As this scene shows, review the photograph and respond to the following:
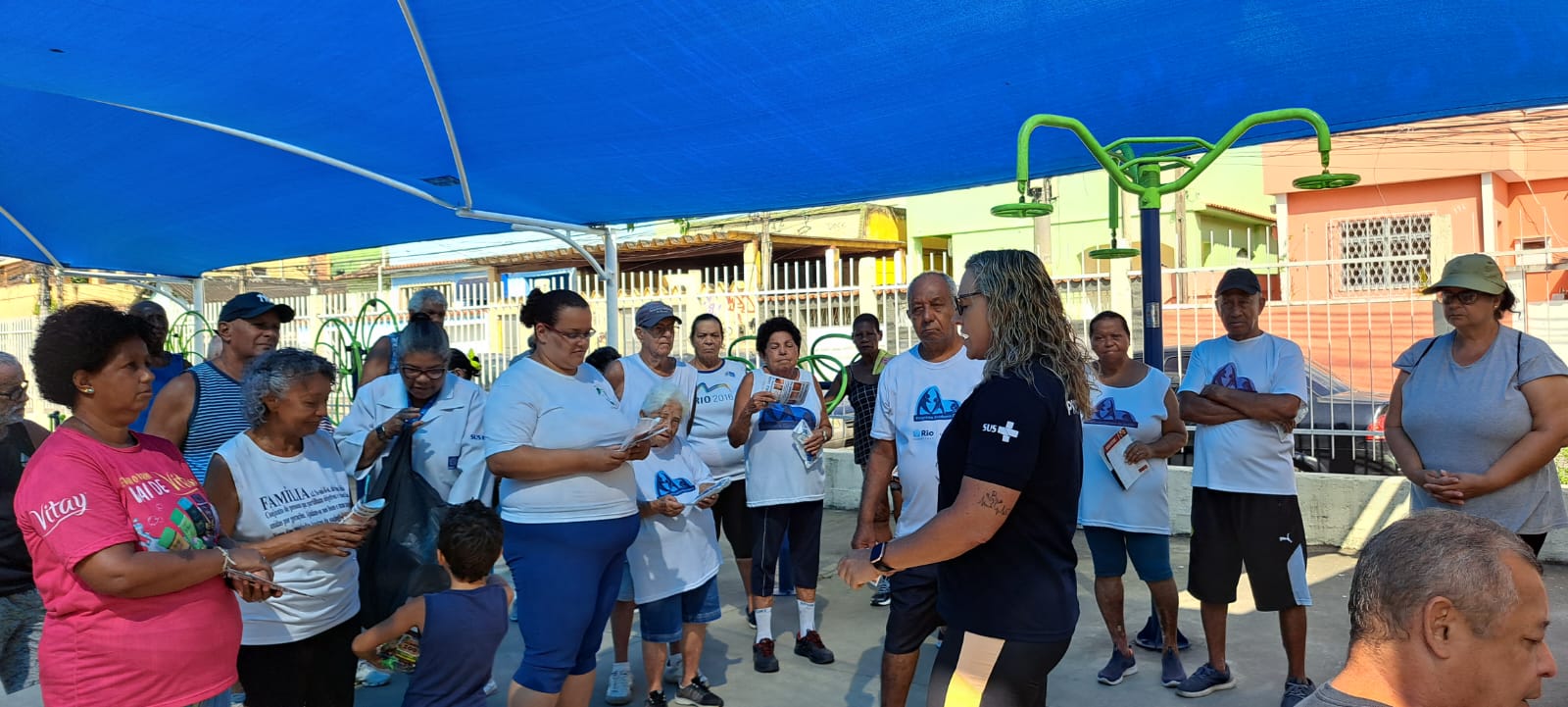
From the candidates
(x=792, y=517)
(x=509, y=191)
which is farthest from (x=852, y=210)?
(x=792, y=517)

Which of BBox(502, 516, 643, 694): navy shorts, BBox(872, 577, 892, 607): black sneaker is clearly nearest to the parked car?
BBox(872, 577, 892, 607): black sneaker

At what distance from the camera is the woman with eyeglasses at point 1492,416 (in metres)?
3.35

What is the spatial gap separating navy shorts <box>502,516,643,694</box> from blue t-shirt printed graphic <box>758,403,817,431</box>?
1.75m

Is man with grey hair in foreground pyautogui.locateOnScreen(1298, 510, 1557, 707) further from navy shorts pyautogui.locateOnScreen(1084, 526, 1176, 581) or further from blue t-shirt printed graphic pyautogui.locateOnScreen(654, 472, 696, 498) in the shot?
navy shorts pyautogui.locateOnScreen(1084, 526, 1176, 581)

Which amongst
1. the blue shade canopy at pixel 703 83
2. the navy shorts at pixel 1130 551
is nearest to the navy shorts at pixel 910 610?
the navy shorts at pixel 1130 551

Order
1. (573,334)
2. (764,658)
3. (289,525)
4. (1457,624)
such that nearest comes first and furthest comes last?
(1457,624) < (289,525) < (573,334) < (764,658)

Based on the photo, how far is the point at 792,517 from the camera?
203 inches

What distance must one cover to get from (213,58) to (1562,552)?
8.03m

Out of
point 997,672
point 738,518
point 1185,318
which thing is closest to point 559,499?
point 997,672

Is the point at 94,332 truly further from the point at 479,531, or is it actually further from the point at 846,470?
the point at 846,470

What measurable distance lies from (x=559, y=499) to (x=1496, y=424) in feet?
10.4

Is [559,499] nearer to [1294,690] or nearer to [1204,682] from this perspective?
[1204,682]

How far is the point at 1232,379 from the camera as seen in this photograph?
14.2 ft

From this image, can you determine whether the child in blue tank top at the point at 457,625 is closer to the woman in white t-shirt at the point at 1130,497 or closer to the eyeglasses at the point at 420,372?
the eyeglasses at the point at 420,372
